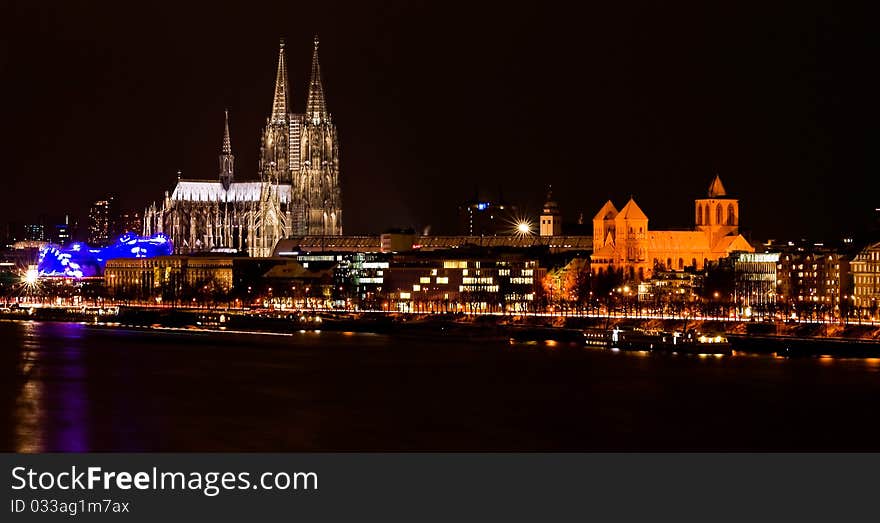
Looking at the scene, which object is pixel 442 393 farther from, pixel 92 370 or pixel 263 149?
pixel 263 149

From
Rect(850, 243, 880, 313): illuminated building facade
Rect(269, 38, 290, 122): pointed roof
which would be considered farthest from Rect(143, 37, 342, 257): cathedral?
Rect(850, 243, 880, 313): illuminated building facade

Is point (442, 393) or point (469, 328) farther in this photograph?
point (469, 328)

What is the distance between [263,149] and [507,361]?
49025 mm

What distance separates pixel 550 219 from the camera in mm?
108125

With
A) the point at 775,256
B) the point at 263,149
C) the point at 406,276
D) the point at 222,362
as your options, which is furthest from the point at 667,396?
the point at 263,149

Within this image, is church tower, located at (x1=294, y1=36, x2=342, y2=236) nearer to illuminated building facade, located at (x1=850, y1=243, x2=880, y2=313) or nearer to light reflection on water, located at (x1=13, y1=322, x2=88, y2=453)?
illuminated building facade, located at (x1=850, y1=243, x2=880, y2=313)

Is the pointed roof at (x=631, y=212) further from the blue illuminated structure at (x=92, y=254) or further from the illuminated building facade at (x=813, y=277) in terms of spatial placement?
the blue illuminated structure at (x=92, y=254)

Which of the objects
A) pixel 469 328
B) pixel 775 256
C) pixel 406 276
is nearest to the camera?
pixel 469 328

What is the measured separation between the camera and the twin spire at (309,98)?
93.7 m

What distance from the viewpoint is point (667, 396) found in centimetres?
4116

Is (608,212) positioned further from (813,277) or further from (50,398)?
(50,398)

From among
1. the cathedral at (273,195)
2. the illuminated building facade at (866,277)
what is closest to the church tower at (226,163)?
the cathedral at (273,195)

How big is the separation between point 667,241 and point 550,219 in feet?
53.3

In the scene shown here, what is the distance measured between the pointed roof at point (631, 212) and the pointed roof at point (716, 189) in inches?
147
